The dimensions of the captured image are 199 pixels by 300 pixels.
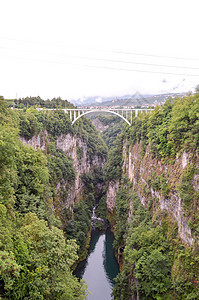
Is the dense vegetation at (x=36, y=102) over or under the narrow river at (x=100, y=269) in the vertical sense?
over

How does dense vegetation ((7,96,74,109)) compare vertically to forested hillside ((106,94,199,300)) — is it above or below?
above

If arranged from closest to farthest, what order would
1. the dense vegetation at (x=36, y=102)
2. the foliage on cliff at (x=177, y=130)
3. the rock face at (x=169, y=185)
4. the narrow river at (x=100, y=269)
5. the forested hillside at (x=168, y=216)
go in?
the forested hillside at (x=168, y=216) → the rock face at (x=169, y=185) → the foliage on cliff at (x=177, y=130) → the narrow river at (x=100, y=269) → the dense vegetation at (x=36, y=102)

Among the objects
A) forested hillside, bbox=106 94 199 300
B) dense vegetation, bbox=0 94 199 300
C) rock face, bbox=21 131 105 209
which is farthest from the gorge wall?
rock face, bbox=21 131 105 209

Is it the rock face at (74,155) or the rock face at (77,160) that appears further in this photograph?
the rock face at (77,160)

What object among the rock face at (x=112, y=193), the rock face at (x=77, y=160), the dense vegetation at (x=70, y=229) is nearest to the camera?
the dense vegetation at (x=70, y=229)

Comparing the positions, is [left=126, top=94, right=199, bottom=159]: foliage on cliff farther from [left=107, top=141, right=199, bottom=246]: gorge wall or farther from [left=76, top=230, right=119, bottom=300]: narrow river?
[left=76, top=230, right=119, bottom=300]: narrow river

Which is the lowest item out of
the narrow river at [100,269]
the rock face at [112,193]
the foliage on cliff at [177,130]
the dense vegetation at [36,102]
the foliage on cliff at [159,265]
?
the narrow river at [100,269]

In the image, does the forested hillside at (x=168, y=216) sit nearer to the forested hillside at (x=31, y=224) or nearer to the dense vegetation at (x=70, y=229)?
the dense vegetation at (x=70, y=229)

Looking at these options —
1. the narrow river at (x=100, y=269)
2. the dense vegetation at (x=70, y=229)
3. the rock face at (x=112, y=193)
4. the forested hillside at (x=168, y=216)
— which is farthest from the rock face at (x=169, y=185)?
the rock face at (x=112, y=193)
